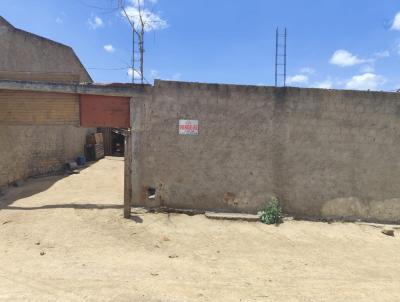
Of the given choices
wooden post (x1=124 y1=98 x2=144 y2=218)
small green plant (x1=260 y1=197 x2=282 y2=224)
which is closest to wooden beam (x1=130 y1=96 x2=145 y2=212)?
wooden post (x1=124 y1=98 x2=144 y2=218)

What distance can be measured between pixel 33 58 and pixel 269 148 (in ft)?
33.1

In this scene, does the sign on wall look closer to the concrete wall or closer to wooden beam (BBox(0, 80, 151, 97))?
wooden beam (BBox(0, 80, 151, 97))

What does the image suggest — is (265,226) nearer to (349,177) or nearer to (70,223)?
(349,177)

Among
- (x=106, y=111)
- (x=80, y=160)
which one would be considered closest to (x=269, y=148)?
(x=106, y=111)

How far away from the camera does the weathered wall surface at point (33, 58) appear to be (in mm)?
11625

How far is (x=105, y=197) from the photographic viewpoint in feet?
33.4

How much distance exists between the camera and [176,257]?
6750 millimetres

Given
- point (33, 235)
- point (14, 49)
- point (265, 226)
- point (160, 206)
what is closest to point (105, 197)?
point (160, 206)

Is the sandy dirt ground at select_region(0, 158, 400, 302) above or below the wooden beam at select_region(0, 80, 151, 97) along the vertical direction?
below

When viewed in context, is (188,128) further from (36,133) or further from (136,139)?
(36,133)

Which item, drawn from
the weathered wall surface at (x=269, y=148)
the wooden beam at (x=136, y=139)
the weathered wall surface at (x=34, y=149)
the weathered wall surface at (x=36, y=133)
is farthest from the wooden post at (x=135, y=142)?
the weathered wall surface at (x=34, y=149)

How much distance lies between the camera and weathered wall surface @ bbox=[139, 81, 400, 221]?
8.89 metres

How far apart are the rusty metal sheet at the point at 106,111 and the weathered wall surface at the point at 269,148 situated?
654mm

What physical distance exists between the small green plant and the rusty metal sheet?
411cm
